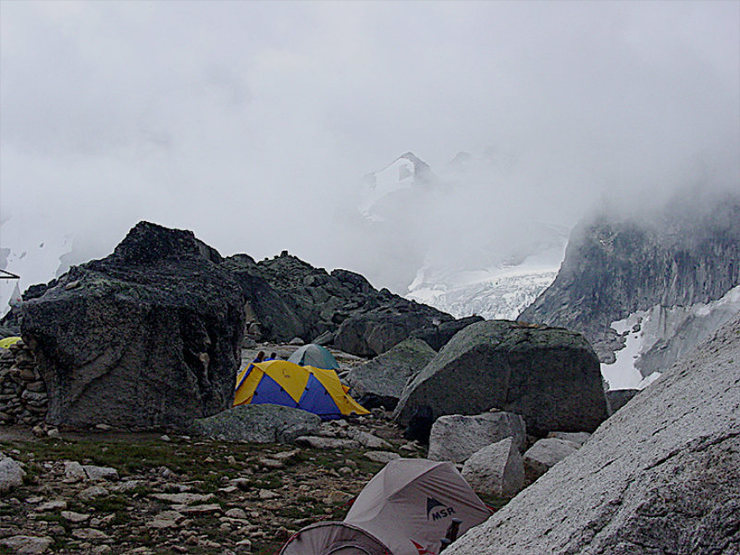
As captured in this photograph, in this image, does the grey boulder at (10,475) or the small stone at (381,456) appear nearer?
the grey boulder at (10,475)

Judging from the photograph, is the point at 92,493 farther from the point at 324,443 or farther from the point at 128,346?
the point at 324,443

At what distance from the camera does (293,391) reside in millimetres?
16906

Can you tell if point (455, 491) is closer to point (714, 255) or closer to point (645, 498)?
point (645, 498)

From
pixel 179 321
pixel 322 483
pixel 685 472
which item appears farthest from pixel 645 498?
pixel 179 321

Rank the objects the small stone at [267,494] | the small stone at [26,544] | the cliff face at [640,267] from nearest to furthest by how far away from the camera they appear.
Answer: the small stone at [26,544] → the small stone at [267,494] → the cliff face at [640,267]

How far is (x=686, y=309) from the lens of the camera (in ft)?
375

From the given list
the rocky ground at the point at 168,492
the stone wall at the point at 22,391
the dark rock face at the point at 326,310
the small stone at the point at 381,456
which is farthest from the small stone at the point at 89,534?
the dark rock face at the point at 326,310

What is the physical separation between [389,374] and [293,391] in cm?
427

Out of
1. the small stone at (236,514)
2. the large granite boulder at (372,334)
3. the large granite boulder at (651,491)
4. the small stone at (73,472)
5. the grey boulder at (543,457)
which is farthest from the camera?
the large granite boulder at (372,334)

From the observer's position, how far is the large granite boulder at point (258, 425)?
12.6m

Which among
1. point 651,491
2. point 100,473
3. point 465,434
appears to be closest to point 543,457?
point 465,434

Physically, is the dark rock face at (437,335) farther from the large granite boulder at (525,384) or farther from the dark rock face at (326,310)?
the large granite boulder at (525,384)

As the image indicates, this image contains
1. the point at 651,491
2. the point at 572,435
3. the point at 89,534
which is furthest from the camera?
the point at 572,435

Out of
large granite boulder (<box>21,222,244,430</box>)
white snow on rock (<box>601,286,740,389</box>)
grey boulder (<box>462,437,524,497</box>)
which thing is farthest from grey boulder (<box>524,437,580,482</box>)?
white snow on rock (<box>601,286,740,389</box>)
